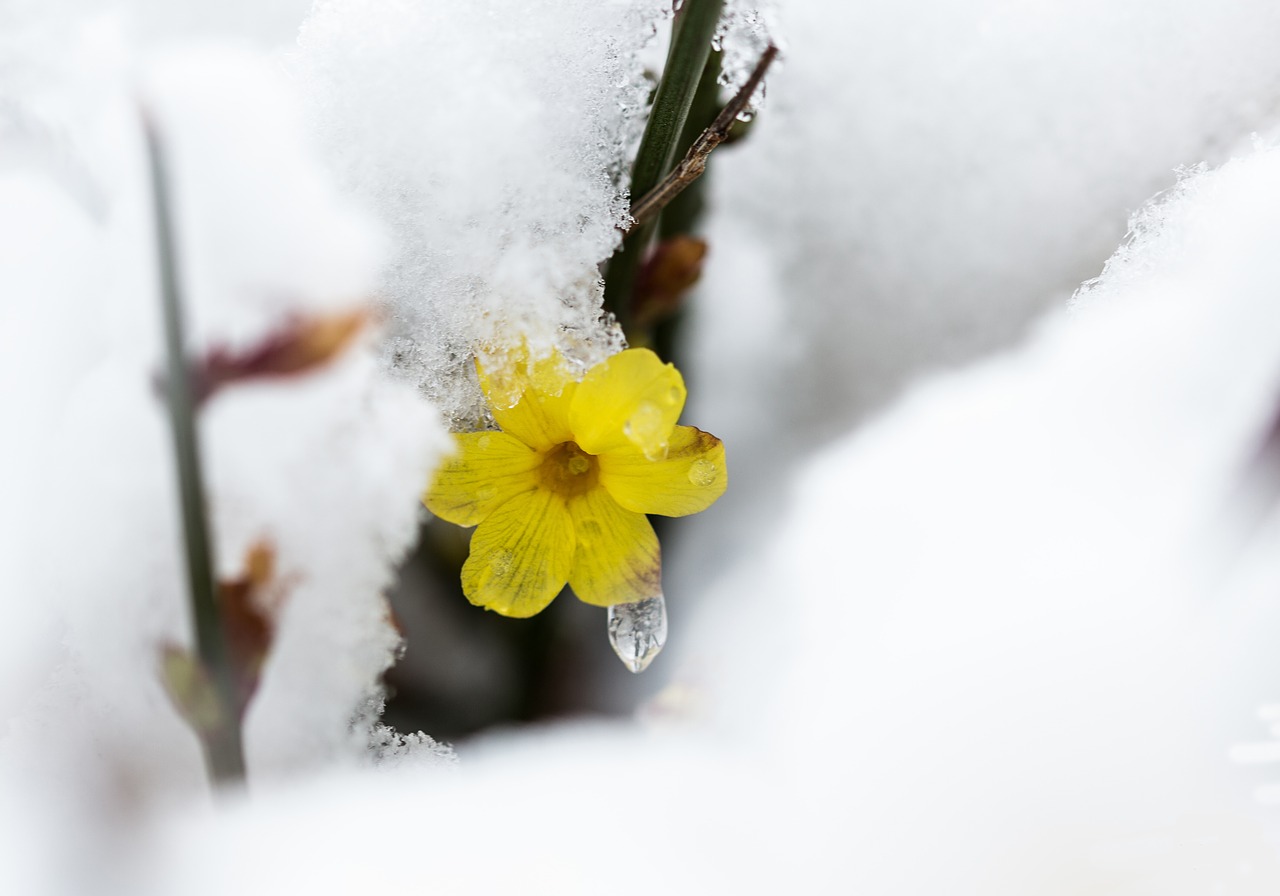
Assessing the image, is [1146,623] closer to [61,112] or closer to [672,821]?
[672,821]

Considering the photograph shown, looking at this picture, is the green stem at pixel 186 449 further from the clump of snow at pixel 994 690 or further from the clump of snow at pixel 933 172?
the clump of snow at pixel 933 172

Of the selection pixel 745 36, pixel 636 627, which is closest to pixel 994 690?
pixel 636 627

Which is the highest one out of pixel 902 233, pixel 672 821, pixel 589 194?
pixel 902 233

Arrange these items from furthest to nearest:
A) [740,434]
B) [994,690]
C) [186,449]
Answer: [740,434] → [994,690] → [186,449]

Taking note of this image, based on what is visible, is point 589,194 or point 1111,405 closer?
point 589,194

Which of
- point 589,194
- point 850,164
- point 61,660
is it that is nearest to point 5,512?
point 61,660

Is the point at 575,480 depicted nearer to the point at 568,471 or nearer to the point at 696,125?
the point at 568,471

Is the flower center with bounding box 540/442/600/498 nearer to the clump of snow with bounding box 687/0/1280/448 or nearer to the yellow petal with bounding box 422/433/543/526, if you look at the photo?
the yellow petal with bounding box 422/433/543/526
